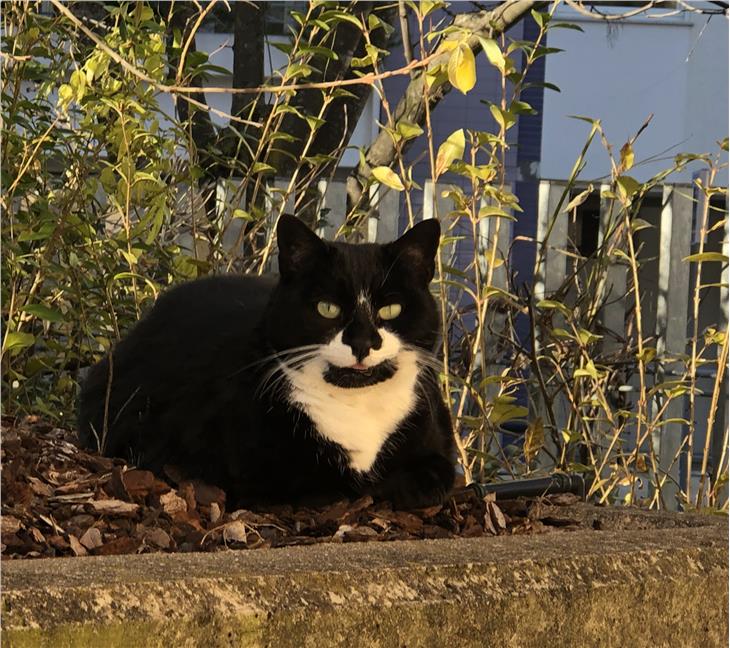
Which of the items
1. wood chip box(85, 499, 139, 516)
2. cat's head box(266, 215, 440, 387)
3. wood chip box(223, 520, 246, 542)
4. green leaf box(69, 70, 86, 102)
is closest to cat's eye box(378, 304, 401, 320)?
cat's head box(266, 215, 440, 387)

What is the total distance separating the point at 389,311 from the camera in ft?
6.88

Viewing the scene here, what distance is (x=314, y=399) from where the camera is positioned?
2088 millimetres

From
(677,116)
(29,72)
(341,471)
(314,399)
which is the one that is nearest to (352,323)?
(314,399)

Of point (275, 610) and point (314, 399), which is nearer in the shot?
point (275, 610)

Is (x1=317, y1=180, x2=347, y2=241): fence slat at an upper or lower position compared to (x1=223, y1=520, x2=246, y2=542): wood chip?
upper

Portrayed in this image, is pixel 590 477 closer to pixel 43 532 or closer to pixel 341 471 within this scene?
pixel 341 471

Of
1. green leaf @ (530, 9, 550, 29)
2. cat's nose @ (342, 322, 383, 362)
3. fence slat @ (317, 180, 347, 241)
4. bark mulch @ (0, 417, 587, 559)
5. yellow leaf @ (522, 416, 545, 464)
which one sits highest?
green leaf @ (530, 9, 550, 29)

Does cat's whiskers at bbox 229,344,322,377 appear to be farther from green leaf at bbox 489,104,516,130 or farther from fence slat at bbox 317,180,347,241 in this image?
fence slat at bbox 317,180,347,241

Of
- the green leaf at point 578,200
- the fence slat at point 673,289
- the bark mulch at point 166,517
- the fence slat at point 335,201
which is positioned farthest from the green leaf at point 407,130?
the fence slat at point 673,289

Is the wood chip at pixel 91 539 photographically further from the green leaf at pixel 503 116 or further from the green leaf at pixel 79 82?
the green leaf at pixel 503 116

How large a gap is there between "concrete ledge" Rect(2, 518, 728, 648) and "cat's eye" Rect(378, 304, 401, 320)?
0.48m

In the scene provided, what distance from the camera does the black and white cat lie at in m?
2.06

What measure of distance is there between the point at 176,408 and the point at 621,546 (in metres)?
0.94

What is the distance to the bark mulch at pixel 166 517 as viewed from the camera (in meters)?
1.88
